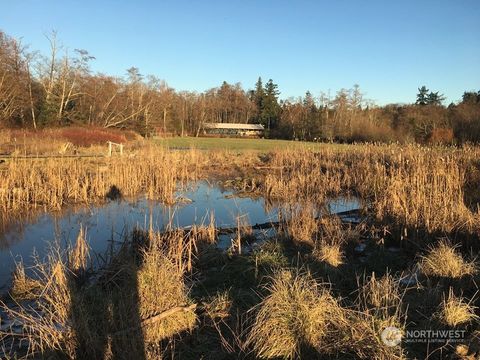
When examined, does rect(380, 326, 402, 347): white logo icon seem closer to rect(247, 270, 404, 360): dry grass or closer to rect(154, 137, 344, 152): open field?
rect(247, 270, 404, 360): dry grass

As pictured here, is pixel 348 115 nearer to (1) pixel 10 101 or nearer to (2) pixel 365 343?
(1) pixel 10 101

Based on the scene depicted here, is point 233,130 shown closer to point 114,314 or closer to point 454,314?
point 114,314

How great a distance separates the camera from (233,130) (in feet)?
262

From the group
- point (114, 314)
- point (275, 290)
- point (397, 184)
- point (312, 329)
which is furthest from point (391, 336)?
point (397, 184)

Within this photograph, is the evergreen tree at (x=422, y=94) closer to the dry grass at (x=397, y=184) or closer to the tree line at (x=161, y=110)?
the tree line at (x=161, y=110)

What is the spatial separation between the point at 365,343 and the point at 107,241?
569 cm

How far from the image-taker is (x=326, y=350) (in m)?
3.32

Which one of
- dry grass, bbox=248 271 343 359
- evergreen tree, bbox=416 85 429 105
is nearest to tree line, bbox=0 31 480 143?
evergreen tree, bbox=416 85 429 105

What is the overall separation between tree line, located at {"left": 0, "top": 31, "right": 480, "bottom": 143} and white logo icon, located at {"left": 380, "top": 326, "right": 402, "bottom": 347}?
28.5m

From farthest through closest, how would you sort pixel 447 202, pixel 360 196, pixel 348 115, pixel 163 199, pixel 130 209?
pixel 348 115, pixel 360 196, pixel 163 199, pixel 130 209, pixel 447 202

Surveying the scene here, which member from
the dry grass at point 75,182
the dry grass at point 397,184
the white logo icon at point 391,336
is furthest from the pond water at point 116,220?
the white logo icon at point 391,336

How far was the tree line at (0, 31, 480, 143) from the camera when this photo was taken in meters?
36.4

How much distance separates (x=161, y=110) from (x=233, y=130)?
19.7 m

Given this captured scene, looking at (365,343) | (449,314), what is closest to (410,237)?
(449,314)
